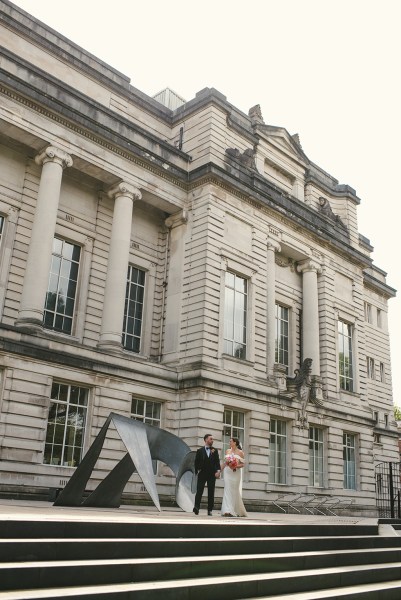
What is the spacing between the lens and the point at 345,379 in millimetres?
31750

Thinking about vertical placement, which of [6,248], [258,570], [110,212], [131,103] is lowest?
[258,570]

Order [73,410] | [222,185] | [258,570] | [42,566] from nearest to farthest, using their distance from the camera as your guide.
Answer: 1. [42,566]
2. [258,570]
3. [73,410]
4. [222,185]

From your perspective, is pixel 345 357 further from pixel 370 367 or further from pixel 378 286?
pixel 378 286

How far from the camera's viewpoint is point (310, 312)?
30281 millimetres

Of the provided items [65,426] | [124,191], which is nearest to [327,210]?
[124,191]

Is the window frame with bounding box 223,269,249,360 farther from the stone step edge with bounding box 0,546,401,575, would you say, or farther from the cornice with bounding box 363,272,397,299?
the cornice with bounding box 363,272,397,299

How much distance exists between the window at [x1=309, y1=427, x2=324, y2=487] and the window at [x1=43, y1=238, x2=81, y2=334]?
13.4 m

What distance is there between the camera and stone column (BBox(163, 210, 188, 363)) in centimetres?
2442

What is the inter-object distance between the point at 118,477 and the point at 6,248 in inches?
436

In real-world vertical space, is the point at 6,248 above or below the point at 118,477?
above

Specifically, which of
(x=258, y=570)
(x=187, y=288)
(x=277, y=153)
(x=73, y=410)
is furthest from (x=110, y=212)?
(x=258, y=570)

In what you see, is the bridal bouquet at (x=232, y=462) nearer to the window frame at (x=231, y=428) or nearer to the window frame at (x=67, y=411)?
the window frame at (x=67, y=411)

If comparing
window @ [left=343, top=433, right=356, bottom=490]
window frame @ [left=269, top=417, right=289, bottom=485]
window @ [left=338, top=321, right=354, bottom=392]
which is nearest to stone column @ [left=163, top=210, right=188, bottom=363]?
window frame @ [left=269, top=417, right=289, bottom=485]

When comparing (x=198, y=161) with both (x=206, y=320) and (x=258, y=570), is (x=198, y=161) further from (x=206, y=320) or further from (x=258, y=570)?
(x=258, y=570)
